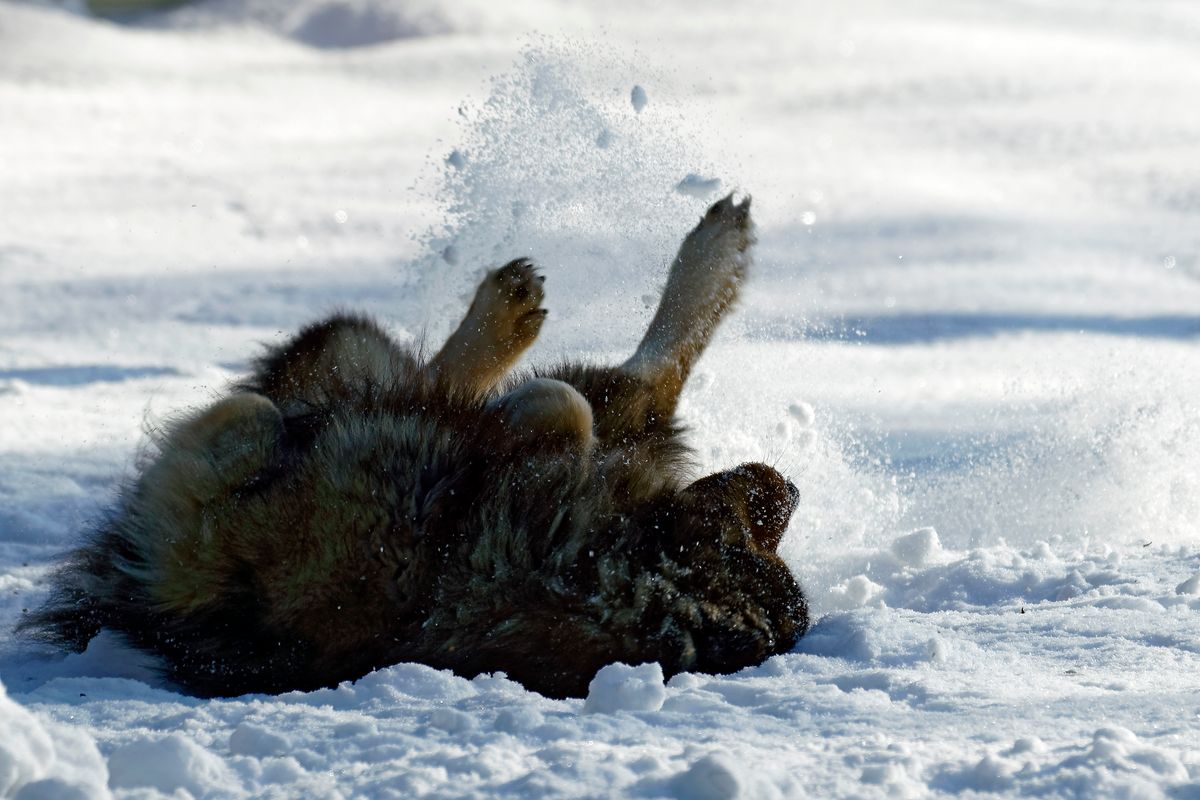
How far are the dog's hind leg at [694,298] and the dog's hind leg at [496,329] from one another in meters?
0.27

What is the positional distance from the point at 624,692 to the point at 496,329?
5.07 ft

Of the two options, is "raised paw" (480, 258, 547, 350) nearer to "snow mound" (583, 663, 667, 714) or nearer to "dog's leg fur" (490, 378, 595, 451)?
"dog's leg fur" (490, 378, 595, 451)

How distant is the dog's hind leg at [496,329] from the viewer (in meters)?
3.26

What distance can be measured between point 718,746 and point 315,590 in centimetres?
83

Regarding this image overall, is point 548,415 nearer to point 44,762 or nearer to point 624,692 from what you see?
point 624,692

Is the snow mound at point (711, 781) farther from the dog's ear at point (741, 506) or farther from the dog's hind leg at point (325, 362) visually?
the dog's hind leg at point (325, 362)

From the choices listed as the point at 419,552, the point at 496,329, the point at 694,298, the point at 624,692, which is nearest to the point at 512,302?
the point at 496,329

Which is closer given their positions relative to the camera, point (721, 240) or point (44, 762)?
point (44, 762)

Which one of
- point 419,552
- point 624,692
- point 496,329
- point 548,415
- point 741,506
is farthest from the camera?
point 496,329

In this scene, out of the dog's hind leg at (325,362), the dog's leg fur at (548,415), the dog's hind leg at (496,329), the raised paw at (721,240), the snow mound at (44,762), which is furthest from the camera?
the raised paw at (721,240)

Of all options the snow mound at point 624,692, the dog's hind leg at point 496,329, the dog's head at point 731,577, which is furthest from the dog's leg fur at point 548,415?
the snow mound at point 624,692

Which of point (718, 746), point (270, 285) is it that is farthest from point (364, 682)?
point (270, 285)

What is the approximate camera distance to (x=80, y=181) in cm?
761

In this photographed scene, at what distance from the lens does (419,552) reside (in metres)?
2.24
